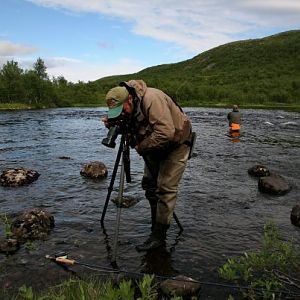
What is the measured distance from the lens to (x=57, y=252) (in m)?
7.21

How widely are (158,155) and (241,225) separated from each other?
296 cm

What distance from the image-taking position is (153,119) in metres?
6.23

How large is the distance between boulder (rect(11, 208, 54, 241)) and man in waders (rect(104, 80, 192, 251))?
2080mm

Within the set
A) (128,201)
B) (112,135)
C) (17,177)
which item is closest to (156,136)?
(112,135)

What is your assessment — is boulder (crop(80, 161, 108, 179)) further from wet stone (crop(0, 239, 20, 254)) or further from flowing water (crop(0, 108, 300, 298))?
wet stone (crop(0, 239, 20, 254))

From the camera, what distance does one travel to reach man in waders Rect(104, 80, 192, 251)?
624 centimetres

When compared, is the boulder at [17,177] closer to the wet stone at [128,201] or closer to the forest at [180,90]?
the wet stone at [128,201]

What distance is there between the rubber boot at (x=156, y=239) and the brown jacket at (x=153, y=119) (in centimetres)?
148

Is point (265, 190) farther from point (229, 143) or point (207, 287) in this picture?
point (229, 143)

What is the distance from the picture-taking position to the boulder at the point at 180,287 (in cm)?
561

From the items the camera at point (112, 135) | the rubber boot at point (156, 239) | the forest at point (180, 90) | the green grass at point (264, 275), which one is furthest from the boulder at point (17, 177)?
the forest at point (180, 90)

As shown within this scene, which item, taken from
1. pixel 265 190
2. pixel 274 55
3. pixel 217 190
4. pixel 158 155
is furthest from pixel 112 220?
pixel 274 55

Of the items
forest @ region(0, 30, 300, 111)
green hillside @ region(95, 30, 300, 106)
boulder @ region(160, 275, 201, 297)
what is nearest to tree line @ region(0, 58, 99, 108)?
forest @ region(0, 30, 300, 111)

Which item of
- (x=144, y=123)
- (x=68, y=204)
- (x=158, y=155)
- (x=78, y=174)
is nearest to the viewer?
(x=144, y=123)
